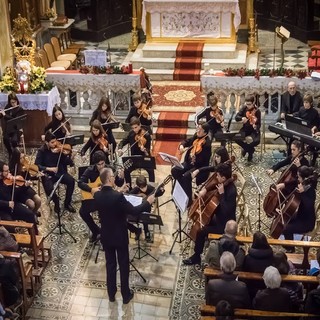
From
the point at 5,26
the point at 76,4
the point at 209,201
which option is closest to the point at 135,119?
the point at 209,201

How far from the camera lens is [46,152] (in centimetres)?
980

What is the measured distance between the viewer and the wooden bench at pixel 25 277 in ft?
24.0

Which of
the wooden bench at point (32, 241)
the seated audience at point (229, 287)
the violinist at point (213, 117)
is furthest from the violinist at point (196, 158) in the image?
the seated audience at point (229, 287)

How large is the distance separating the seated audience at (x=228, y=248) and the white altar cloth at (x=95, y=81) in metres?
5.52

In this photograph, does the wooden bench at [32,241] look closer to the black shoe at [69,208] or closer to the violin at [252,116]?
the black shoe at [69,208]

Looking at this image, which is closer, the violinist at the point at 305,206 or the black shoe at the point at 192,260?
the violinist at the point at 305,206

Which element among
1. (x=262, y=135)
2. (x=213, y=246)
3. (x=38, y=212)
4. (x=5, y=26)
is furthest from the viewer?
(x=5, y=26)

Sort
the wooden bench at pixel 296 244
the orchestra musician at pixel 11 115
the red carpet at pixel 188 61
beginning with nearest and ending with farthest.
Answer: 1. the wooden bench at pixel 296 244
2. the orchestra musician at pixel 11 115
3. the red carpet at pixel 188 61

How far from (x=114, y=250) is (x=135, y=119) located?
9.35ft

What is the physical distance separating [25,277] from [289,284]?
3.09 metres

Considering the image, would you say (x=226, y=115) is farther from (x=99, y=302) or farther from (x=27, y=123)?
(x=99, y=302)

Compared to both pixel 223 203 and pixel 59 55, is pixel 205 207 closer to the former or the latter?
pixel 223 203

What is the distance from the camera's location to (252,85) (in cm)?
1197

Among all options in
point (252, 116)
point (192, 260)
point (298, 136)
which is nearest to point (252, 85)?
point (252, 116)
